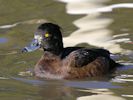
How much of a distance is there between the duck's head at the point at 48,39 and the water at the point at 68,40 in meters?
0.50

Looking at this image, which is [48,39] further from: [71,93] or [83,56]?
[71,93]

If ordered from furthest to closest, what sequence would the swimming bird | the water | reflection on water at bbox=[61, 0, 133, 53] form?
reflection on water at bbox=[61, 0, 133, 53]
the swimming bird
the water

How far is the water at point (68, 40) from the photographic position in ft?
27.5

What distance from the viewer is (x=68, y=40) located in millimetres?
11453

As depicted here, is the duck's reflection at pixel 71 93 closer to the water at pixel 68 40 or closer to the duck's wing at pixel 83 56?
the water at pixel 68 40

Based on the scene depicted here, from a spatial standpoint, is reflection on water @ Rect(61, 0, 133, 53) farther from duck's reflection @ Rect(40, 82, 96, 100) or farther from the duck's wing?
duck's reflection @ Rect(40, 82, 96, 100)

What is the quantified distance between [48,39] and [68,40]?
1.96m

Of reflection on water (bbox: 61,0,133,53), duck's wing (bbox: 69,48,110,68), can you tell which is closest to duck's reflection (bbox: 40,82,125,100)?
duck's wing (bbox: 69,48,110,68)

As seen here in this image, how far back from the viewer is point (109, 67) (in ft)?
31.7

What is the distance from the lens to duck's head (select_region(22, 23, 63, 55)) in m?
9.39

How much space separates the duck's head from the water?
0.50m

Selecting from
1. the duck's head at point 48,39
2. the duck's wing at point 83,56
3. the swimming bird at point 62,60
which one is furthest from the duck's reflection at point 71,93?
the duck's head at point 48,39

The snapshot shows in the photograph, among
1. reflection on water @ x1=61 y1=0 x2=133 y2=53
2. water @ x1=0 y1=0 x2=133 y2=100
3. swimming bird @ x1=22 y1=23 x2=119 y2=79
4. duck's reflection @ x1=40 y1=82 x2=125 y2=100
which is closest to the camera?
duck's reflection @ x1=40 y1=82 x2=125 y2=100

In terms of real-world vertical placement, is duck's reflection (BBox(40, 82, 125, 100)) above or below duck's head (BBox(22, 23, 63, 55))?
below
